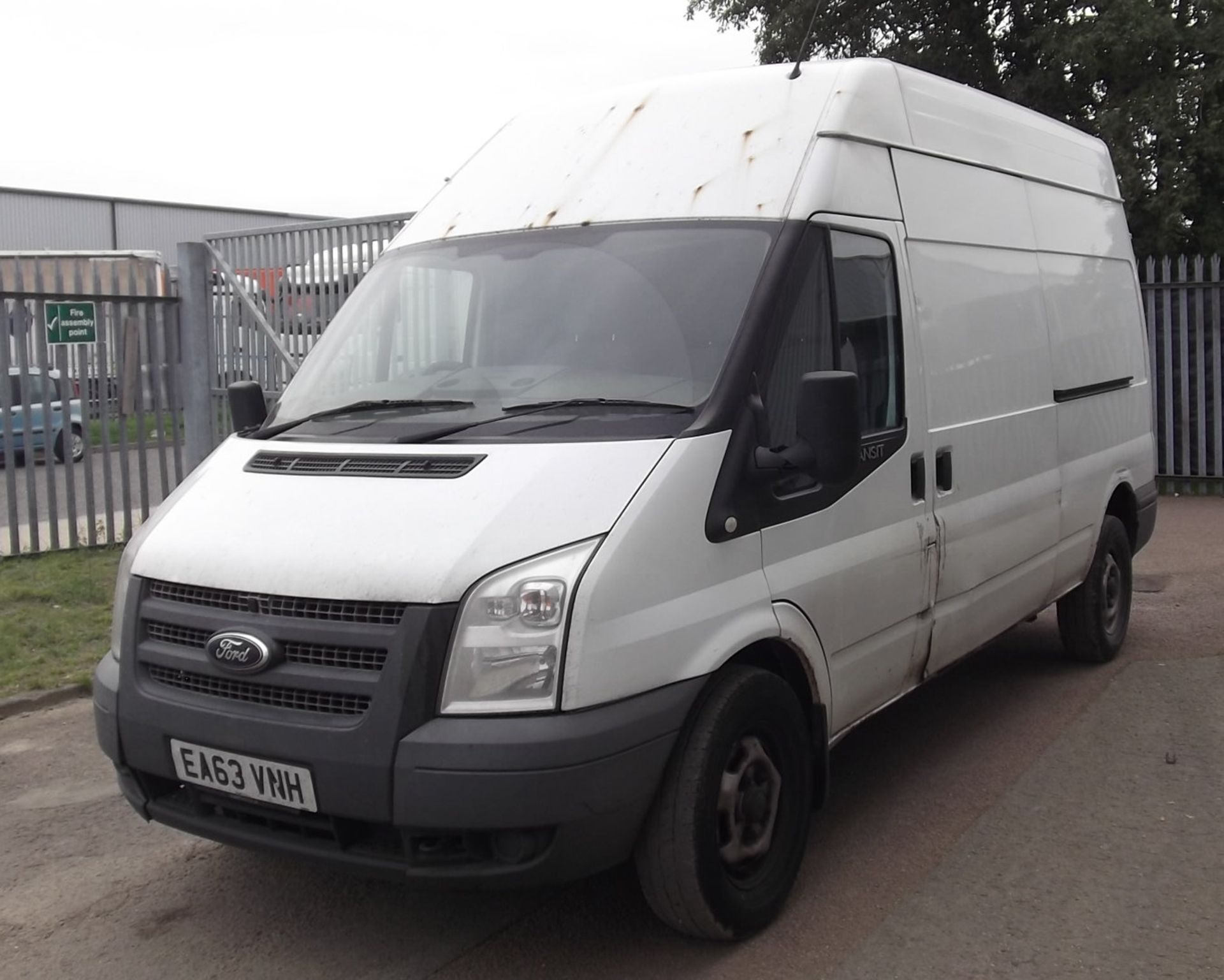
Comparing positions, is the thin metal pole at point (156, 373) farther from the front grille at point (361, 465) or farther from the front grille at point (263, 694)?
the front grille at point (263, 694)

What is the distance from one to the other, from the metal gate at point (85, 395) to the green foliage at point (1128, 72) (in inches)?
329

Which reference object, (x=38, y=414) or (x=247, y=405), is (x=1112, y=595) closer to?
(x=247, y=405)

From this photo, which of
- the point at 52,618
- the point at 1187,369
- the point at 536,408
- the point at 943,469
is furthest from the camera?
the point at 1187,369

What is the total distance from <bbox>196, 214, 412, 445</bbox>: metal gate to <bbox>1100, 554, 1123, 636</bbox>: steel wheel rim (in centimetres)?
617

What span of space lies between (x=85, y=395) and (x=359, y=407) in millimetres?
6026

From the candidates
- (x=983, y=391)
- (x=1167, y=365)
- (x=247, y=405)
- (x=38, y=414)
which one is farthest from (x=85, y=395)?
(x=1167, y=365)

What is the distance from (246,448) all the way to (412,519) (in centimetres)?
104

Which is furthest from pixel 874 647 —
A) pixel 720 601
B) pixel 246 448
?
pixel 246 448

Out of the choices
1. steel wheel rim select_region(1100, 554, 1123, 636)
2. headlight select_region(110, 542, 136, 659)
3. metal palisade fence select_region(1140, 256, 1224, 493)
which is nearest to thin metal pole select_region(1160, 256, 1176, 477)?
metal palisade fence select_region(1140, 256, 1224, 493)

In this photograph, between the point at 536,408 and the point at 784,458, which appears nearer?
the point at 784,458

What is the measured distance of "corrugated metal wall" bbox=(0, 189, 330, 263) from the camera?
40.3 metres

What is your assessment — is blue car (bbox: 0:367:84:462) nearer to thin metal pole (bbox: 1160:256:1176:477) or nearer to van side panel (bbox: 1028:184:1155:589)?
van side panel (bbox: 1028:184:1155:589)

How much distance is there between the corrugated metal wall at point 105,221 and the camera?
132ft

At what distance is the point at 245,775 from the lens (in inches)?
138
